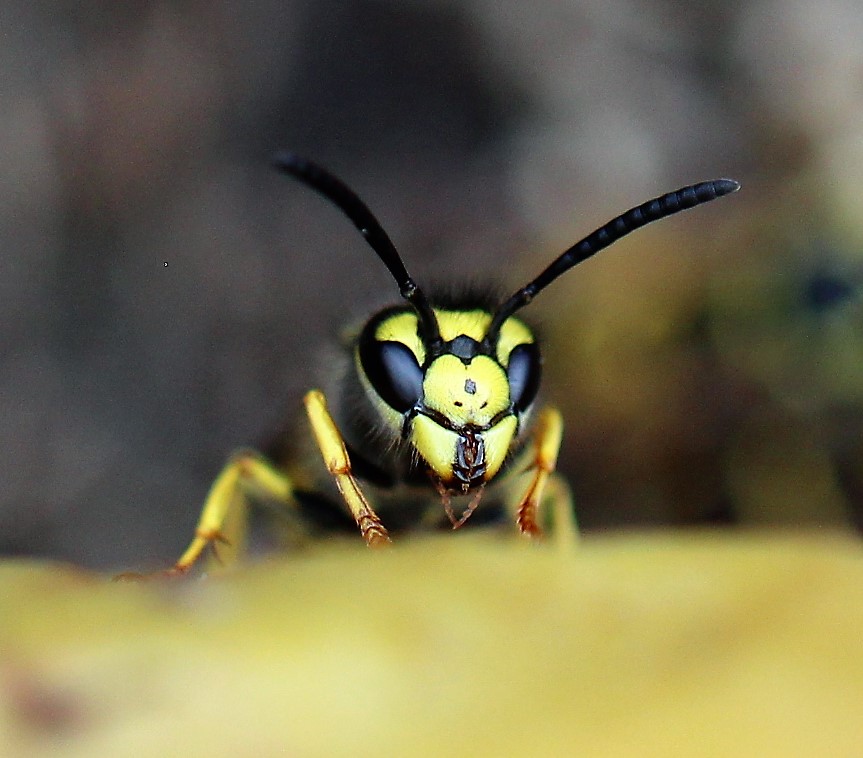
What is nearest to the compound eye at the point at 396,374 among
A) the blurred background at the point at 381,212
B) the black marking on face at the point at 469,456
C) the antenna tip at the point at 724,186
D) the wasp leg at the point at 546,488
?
the black marking on face at the point at 469,456

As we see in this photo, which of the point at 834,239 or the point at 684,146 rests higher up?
the point at 684,146

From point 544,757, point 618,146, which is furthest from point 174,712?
point 618,146

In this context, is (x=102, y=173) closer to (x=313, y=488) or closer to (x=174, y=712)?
(x=313, y=488)

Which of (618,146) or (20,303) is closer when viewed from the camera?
(20,303)

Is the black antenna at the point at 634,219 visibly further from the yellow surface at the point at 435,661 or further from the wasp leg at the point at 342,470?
the yellow surface at the point at 435,661

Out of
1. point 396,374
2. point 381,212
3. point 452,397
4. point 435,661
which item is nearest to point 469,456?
point 452,397

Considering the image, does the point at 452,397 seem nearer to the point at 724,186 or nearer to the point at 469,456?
the point at 469,456
